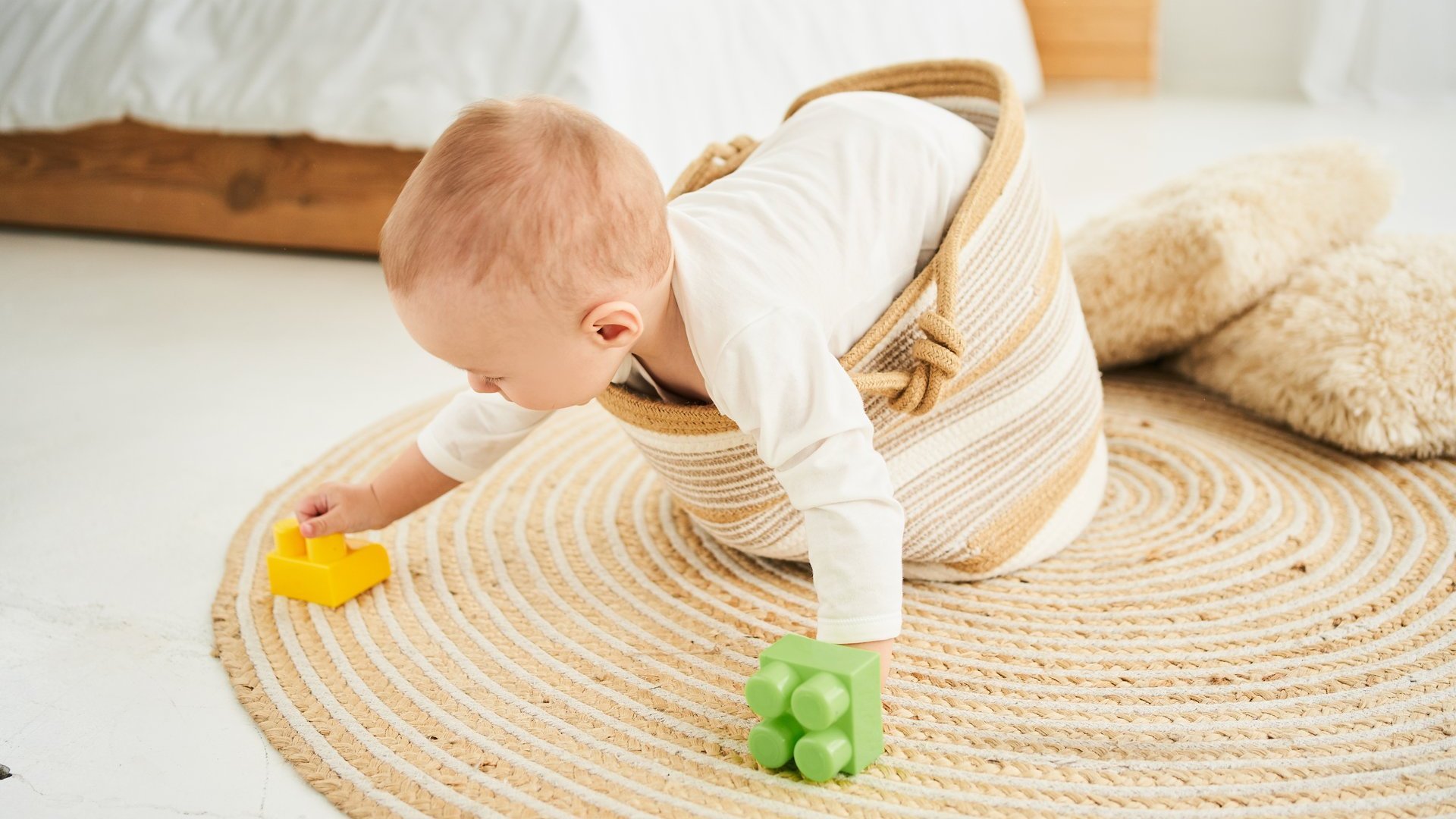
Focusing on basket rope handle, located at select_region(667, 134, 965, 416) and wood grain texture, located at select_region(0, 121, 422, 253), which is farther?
wood grain texture, located at select_region(0, 121, 422, 253)

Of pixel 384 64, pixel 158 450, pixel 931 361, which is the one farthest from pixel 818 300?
pixel 384 64

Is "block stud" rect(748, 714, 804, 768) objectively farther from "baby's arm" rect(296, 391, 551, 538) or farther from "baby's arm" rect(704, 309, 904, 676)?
"baby's arm" rect(296, 391, 551, 538)

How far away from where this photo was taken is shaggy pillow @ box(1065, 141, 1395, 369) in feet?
4.21

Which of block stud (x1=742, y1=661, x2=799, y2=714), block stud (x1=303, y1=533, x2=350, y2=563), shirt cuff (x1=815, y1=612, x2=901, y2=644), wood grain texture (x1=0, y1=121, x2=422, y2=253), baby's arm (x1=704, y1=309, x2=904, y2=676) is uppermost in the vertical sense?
baby's arm (x1=704, y1=309, x2=904, y2=676)

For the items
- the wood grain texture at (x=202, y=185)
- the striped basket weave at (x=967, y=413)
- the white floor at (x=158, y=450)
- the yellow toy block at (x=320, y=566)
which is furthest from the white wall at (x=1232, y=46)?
the yellow toy block at (x=320, y=566)

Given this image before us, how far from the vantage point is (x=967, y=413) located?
926 millimetres

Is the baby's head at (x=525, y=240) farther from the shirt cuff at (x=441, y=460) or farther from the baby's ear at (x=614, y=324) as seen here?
the shirt cuff at (x=441, y=460)

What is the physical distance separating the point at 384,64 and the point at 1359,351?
4.28 ft

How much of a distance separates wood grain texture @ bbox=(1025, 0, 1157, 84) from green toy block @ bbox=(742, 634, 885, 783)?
2.90m

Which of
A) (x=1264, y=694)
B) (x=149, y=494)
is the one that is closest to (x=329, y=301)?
(x=149, y=494)

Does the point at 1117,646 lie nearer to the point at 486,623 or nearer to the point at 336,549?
the point at 486,623

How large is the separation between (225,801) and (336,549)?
25 centimetres

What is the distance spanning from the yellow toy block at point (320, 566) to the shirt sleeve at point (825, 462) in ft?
1.17

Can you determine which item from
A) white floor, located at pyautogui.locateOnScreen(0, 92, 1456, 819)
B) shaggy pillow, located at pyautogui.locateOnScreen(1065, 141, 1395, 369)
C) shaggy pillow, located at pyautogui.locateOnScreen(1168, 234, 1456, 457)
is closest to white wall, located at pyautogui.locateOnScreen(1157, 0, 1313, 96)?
white floor, located at pyautogui.locateOnScreen(0, 92, 1456, 819)
